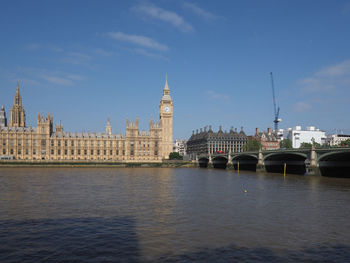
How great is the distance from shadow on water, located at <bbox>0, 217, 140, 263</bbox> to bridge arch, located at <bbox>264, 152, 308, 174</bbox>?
7925cm

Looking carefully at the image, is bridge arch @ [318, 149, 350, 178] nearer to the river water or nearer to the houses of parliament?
the river water

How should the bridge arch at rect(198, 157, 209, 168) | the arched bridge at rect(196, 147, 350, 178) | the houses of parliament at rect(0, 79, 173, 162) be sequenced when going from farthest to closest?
1. the bridge arch at rect(198, 157, 209, 168)
2. the houses of parliament at rect(0, 79, 173, 162)
3. the arched bridge at rect(196, 147, 350, 178)

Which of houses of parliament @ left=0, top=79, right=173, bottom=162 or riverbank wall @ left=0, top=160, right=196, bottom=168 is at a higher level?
houses of parliament @ left=0, top=79, right=173, bottom=162

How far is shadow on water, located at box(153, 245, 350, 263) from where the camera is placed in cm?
1872

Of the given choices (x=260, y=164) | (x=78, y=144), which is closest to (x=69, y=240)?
(x=260, y=164)

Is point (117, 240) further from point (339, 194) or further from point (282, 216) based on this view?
point (339, 194)

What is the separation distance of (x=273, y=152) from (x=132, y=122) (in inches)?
3362

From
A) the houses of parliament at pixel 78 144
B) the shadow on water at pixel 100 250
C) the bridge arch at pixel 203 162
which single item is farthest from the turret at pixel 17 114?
the shadow on water at pixel 100 250

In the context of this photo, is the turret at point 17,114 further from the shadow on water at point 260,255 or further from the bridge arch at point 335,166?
the shadow on water at point 260,255

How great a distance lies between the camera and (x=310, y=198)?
42.5 metres

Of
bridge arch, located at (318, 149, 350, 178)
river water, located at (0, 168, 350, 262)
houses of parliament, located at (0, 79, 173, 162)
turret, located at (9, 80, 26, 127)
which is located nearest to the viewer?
river water, located at (0, 168, 350, 262)

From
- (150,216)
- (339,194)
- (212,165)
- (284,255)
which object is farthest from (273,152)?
(284,255)

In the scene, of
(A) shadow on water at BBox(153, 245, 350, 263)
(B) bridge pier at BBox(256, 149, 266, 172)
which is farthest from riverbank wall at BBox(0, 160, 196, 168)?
(A) shadow on water at BBox(153, 245, 350, 263)

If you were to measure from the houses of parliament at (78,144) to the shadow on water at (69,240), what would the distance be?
413ft
